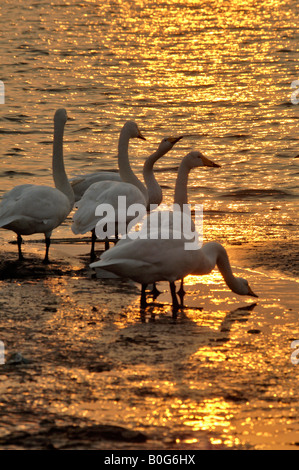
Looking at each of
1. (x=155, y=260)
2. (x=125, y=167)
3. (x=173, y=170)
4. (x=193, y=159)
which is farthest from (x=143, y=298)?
(x=173, y=170)

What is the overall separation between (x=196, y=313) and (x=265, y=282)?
130 cm

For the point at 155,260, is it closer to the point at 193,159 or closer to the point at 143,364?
the point at 143,364

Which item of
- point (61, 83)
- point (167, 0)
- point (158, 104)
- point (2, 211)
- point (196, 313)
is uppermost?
point (167, 0)

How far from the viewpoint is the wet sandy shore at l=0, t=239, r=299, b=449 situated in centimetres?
569

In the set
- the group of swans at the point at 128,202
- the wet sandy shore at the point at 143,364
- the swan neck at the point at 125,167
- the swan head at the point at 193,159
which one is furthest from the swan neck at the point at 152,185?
the wet sandy shore at the point at 143,364

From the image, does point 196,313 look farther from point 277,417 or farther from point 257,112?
point 257,112

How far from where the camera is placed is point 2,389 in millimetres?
6277

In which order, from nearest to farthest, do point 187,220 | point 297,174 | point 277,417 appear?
point 277,417 → point 187,220 → point 297,174

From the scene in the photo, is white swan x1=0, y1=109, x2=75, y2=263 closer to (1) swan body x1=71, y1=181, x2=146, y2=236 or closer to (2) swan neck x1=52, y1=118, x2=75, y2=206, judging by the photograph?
(1) swan body x1=71, y1=181, x2=146, y2=236

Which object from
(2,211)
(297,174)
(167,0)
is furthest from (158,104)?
(167,0)

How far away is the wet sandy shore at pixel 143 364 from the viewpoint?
5.69 meters

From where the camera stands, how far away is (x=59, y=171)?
37.4ft

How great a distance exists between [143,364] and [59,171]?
499 cm
